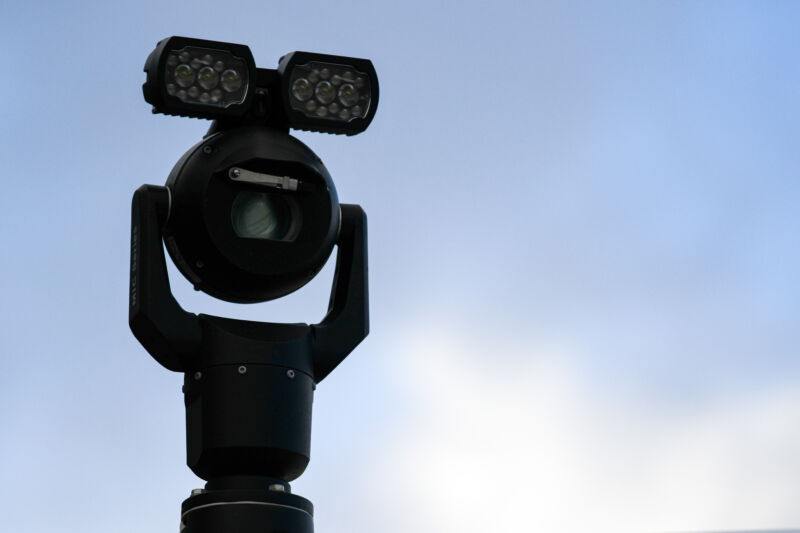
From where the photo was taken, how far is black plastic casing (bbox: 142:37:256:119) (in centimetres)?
584

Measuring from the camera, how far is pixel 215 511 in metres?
5.62

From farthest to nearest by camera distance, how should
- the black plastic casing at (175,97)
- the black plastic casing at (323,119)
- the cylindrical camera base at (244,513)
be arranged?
the black plastic casing at (323,119) → the black plastic casing at (175,97) → the cylindrical camera base at (244,513)

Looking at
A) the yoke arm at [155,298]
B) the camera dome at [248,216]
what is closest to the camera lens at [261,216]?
the camera dome at [248,216]

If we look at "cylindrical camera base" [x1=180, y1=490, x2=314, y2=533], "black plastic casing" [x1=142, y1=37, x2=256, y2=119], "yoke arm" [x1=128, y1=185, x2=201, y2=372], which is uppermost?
"black plastic casing" [x1=142, y1=37, x2=256, y2=119]

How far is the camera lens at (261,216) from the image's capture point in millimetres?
5855

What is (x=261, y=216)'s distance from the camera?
589cm

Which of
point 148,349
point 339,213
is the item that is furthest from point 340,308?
point 148,349

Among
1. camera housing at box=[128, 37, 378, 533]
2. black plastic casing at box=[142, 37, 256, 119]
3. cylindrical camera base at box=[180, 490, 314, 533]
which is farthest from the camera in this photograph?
black plastic casing at box=[142, 37, 256, 119]

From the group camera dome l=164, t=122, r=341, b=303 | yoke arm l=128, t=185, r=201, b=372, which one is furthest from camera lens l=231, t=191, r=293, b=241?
yoke arm l=128, t=185, r=201, b=372

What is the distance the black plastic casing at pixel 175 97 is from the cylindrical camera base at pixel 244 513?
4.27ft

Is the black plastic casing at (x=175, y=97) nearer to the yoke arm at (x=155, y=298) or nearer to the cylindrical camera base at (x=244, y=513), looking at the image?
the yoke arm at (x=155, y=298)

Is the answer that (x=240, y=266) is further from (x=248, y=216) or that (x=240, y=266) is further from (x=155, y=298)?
(x=155, y=298)

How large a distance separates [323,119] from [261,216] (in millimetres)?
442

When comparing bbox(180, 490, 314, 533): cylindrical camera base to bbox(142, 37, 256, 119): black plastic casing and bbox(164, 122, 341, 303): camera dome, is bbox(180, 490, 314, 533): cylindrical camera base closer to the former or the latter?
bbox(164, 122, 341, 303): camera dome
